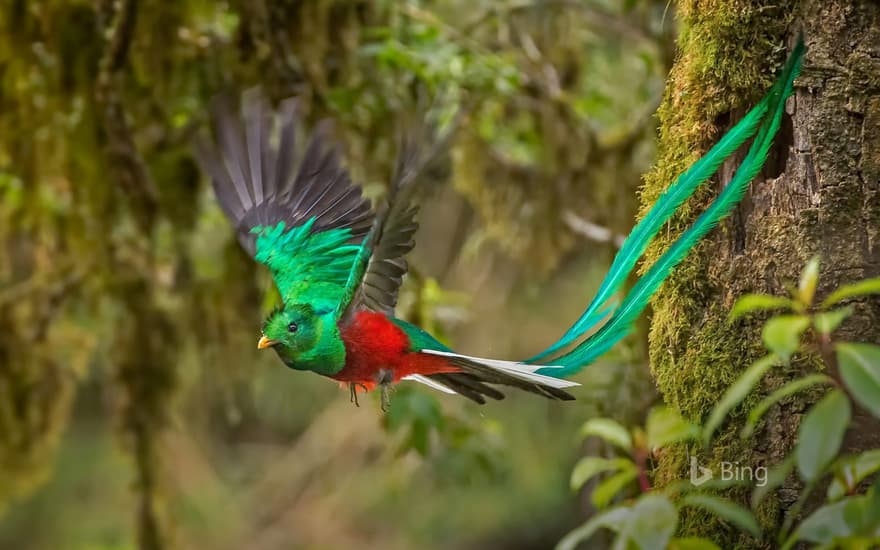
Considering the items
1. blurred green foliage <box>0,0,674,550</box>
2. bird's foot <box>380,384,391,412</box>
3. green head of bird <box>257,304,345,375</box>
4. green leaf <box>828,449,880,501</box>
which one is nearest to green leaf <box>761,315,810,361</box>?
green leaf <box>828,449,880,501</box>

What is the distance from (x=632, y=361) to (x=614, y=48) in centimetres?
390

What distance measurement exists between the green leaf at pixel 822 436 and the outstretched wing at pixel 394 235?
1.15 m

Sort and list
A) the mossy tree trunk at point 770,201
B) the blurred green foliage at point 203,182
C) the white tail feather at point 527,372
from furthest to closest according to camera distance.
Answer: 1. the blurred green foliage at point 203,182
2. the white tail feather at point 527,372
3. the mossy tree trunk at point 770,201

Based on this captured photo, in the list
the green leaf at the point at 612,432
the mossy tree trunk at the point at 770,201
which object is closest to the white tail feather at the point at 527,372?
the mossy tree trunk at the point at 770,201

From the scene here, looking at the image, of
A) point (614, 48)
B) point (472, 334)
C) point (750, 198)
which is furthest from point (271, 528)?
point (750, 198)

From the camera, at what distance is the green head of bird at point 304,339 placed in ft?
8.80

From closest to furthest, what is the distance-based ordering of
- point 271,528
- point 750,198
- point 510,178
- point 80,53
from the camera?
point 750,198 < point 80,53 < point 510,178 < point 271,528

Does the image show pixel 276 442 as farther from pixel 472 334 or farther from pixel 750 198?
pixel 750 198

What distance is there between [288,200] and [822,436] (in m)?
2.10

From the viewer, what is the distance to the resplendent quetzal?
199cm

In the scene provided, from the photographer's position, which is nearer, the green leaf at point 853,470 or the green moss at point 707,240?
the green leaf at point 853,470

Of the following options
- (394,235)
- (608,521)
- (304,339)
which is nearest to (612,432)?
(608,521)

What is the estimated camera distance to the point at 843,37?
6.21 feet

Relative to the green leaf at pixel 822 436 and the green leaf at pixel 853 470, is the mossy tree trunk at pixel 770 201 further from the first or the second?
the green leaf at pixel 822 436
